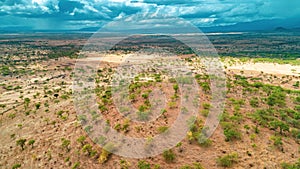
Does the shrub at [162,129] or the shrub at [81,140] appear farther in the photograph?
the shrub at [81,140]

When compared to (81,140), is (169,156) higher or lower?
higher

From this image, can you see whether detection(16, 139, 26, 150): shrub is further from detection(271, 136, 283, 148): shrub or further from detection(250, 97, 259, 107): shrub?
detection(250, 97, 259, 107): shrub

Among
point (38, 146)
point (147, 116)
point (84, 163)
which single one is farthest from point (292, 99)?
point (38, 146)

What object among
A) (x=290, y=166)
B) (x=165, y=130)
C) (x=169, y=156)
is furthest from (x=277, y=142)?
(x=165, y=130)

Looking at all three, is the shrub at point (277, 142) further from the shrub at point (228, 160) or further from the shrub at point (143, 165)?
the shrub at point (143, 165)

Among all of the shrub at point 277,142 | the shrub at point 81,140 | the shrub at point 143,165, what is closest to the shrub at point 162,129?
the shrub at point 143,165

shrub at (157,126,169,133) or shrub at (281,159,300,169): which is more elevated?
shrub at (157,126,169,133)

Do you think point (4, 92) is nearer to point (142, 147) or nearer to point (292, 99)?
point (142, 147)

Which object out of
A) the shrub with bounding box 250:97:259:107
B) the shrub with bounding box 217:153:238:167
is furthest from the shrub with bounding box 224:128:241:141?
the shrub with bounding box 250:97:259:107

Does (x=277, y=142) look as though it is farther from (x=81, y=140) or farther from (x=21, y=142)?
(x=21, y=142)
